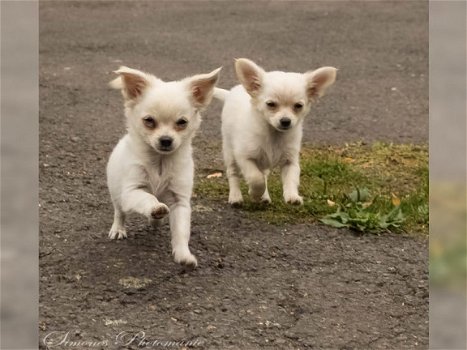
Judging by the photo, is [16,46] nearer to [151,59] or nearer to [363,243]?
[363,243]

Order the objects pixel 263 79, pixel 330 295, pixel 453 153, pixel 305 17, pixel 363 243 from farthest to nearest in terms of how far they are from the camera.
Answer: pixel 305 17, pixel 263 79, pixel 363 243, pixel 330 295, pixel 453 153

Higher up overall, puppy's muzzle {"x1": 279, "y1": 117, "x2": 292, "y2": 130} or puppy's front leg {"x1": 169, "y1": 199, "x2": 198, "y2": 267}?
puppy's muzzle {"x1": 279, "y1": 117, "x2": 292, "y2": 130}

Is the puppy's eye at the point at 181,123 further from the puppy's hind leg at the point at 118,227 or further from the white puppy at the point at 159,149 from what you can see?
the puppy's hind leg at the point at 118,227

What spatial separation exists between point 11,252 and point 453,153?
2.38ft

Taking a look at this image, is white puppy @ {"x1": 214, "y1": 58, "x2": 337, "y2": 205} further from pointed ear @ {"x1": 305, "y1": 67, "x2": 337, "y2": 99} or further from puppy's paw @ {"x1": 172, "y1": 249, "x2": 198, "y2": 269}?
puppy's paw @ {"x1": 172, "y1": 249, "x2": 198, "y2": 269}

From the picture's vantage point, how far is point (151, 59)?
28.3 feet

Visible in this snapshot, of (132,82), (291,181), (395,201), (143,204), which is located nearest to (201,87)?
(132,82)

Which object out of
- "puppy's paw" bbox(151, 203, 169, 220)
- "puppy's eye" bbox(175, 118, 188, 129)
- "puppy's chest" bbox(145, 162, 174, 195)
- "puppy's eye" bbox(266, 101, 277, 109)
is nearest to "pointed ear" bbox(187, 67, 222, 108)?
"puppy's eye" bbox(175, 118, 188, 129)

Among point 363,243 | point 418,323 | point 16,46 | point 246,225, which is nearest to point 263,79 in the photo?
point 246,225

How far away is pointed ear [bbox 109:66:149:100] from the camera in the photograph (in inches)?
141

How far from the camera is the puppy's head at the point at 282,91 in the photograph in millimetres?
4367

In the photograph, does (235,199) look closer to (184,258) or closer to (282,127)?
(282,127)

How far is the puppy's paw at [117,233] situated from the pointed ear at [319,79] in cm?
140

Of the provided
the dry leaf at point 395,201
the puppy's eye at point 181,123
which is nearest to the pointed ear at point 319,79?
the dry leaf at point 395,201
